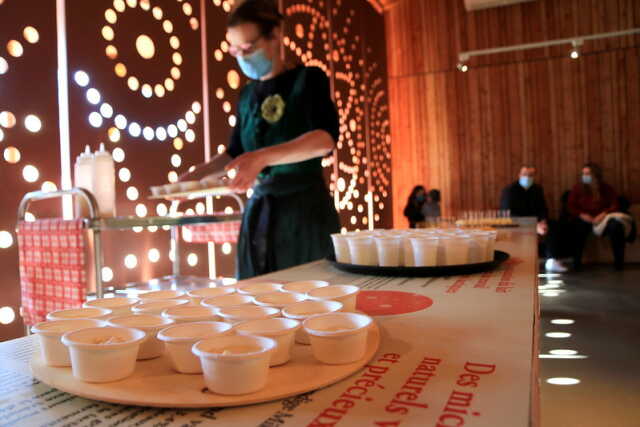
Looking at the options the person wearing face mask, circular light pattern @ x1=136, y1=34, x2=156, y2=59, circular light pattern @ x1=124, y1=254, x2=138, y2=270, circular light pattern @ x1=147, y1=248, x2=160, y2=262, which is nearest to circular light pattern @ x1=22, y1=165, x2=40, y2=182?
circular light pattern @ x1=124, y1=254, x2=138, y2=270

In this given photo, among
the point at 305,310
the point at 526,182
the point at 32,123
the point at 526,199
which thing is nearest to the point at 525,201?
the point at 526,199

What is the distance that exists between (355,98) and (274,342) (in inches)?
277

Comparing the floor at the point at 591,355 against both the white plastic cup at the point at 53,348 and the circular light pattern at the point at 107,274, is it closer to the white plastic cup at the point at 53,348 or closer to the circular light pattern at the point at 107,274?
the white plastic cup at the point at 53,348

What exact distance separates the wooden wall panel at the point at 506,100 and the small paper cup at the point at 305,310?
26.2ft

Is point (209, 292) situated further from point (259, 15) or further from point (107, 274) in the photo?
point (107, 274)

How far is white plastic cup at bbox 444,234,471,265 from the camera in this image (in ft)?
3.67

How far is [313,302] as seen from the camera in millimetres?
652

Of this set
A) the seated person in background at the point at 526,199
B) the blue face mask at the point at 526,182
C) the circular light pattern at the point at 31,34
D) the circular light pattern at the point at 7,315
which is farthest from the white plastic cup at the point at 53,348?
the blue face mask at the point at 526,182

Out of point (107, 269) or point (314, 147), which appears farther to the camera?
point (107, 269)

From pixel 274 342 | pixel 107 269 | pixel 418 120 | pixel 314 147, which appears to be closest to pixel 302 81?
pixel 314 147

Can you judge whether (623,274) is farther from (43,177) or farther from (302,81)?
(43,177)

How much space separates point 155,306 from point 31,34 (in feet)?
9.02

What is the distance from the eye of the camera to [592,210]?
6.59 m

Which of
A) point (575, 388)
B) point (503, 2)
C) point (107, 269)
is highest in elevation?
point (503, 2)
